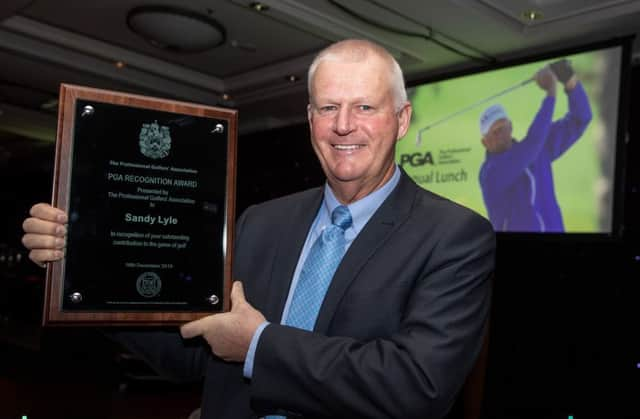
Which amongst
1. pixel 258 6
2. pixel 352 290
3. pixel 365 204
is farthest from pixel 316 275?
pixel 258 6

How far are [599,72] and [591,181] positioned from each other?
842 millimetres

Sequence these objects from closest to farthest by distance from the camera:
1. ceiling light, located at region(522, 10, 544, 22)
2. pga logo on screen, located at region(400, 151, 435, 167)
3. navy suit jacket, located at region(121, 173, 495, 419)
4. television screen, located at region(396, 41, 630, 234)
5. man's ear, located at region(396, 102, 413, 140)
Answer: navy suit jacket, located at region(121, 173, 495, 419) → man's ear, located at region(396, 102, 413, 140) → television screen, located at region(396, 41, 630, 234) → ceiling light, located at region(522, 10, 544, 22) → pga logo on screen, located at region(400, 151, 435, 167)

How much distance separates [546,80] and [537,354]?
239 centimetres

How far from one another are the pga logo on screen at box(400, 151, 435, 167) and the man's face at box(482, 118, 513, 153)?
558 mm

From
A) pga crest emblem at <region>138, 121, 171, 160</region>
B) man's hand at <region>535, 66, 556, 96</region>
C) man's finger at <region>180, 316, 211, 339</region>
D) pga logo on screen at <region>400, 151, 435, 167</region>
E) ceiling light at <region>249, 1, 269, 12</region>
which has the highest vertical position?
ceiling light at <region>249, 1, 269, 12</region>

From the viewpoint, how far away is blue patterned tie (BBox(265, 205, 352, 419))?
140 centimetres

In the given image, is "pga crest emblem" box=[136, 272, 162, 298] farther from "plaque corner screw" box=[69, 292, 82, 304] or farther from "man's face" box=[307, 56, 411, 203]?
"man's face" box=[307, 56, 411, 203]

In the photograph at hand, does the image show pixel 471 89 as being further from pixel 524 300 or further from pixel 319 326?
pixel 319 326

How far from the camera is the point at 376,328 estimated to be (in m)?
1.31

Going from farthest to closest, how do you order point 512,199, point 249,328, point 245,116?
1. point 245,116
2. point 512,199
3. point 249,328

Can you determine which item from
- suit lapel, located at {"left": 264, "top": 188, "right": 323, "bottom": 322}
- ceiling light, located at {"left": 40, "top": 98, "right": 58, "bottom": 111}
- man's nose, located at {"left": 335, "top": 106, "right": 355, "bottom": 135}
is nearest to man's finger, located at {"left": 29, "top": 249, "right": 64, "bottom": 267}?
suit lapel, located at {"left": 264, "top": 188, "right": 323, "bottom": 322}

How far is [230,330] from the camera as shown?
129cm

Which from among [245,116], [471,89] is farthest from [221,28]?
[245,116]

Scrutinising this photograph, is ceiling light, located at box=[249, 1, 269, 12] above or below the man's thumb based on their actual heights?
above
